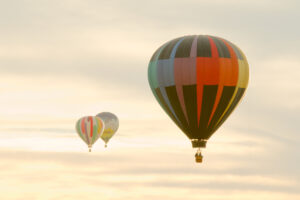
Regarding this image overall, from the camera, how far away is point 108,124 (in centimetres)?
11325

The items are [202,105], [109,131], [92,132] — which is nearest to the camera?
[202,105]

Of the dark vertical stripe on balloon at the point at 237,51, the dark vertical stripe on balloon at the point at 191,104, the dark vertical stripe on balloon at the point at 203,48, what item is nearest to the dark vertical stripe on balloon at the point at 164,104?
the dark vertical stripe on balloon at the point at 191,104

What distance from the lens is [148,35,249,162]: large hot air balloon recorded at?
63.7 metres

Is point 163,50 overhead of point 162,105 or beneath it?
overhead

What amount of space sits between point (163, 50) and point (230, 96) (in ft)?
23.4

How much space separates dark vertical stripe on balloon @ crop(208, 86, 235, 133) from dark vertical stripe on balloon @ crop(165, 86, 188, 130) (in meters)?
2.28

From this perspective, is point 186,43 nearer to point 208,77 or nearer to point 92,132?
point 208,77

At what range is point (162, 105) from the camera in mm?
66062

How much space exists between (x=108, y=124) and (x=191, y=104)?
166 ft

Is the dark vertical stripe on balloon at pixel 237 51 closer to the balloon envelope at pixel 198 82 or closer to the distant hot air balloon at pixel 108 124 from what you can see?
the balloon envelope at pixel 198 82

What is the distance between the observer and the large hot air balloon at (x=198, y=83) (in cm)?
6369

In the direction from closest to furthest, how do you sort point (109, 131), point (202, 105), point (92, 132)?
1. point (202, 105)
2. point (92, 132)
3. point (109, 131)

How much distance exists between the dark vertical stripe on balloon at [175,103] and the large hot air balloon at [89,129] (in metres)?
39.5

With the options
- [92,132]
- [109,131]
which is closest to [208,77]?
[92,132]
